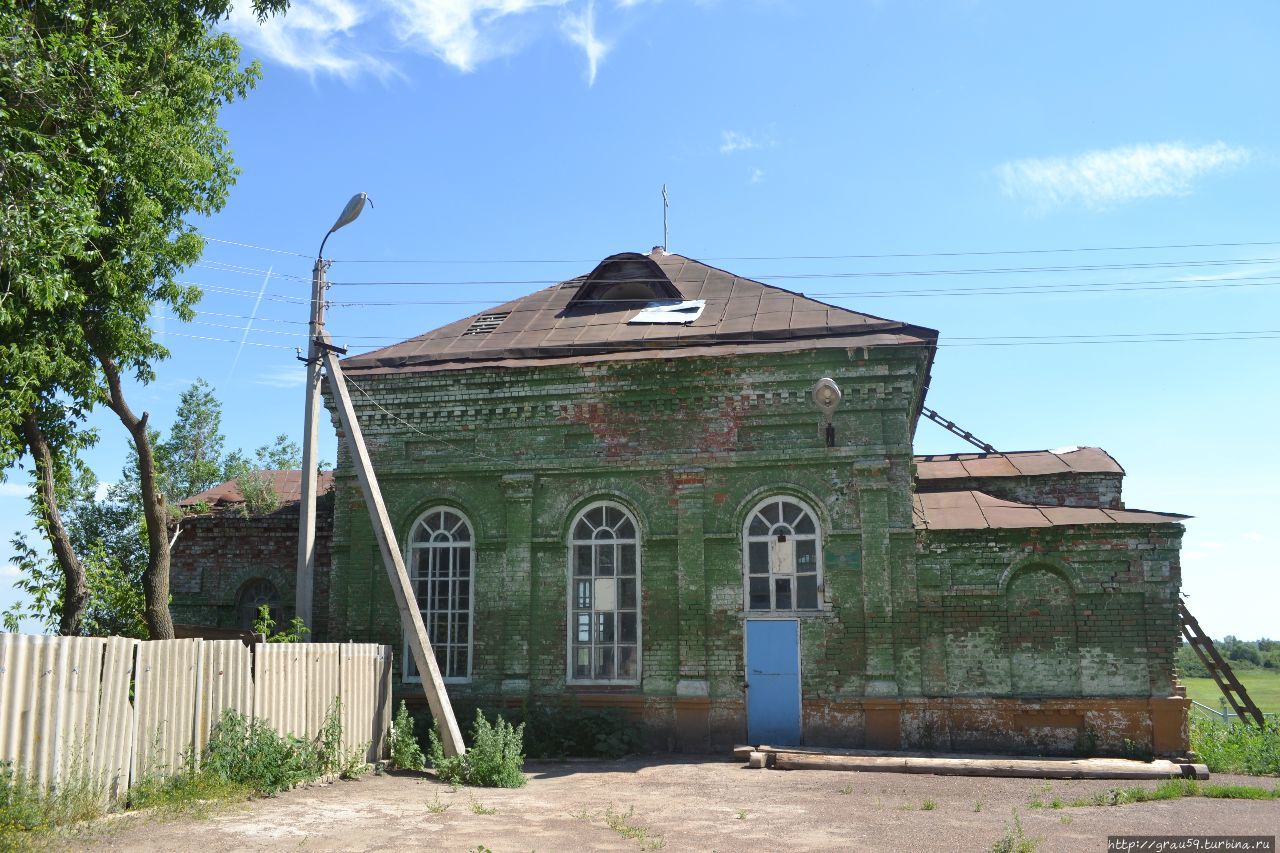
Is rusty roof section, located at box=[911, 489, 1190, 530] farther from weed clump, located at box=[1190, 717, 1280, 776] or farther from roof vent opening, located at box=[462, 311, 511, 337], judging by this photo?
roof vent opening, located at box=[462, 311, 511, 337]

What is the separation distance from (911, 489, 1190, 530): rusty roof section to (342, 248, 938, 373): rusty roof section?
239cm

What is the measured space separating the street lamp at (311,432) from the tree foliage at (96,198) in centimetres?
189

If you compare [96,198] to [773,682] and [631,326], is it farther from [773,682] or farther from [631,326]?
[773,682]

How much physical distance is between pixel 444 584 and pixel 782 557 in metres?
5.07

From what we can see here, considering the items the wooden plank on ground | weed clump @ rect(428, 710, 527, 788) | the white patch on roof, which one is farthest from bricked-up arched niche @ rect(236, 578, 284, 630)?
the wooden plank on ground

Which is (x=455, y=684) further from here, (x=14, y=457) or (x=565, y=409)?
(x=14, y=457)

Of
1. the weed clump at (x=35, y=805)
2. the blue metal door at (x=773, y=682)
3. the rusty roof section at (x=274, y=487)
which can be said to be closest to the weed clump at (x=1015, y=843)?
the blue metal door at (x=773, y=682)

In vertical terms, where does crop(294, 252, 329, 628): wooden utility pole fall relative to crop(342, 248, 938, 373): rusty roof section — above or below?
below

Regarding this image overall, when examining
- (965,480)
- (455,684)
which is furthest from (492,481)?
(965,480)

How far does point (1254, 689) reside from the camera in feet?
148

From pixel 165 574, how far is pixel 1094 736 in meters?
11.8

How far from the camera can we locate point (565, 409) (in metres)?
14.6

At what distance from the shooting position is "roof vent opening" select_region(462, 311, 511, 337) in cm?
1641

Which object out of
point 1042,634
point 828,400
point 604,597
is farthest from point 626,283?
point 1042,634
